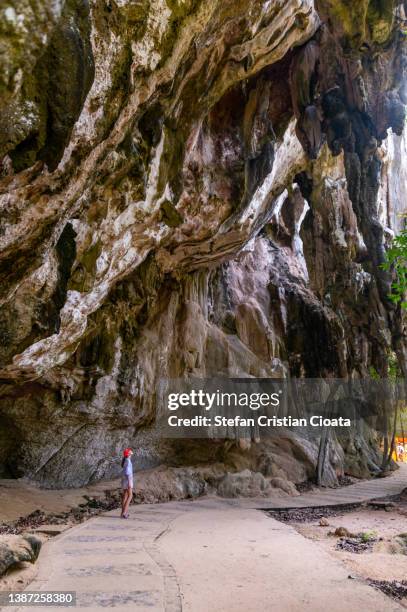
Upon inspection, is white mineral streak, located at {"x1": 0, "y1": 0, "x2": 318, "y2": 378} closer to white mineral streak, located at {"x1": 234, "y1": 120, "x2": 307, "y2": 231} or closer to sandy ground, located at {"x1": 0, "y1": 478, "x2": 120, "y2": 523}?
white mineral streak, located at {"x1": 234, "y1": 120, "x2": 307, "y2": 231}

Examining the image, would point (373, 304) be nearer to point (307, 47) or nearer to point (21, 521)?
point (307, 47)

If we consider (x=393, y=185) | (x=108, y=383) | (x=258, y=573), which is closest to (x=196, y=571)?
(x=258, y=573)

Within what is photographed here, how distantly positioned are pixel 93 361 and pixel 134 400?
179 cm

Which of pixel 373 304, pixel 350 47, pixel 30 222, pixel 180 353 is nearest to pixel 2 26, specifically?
pixel 30 222

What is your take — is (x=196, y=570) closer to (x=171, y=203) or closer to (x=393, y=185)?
(x=171, y=203)

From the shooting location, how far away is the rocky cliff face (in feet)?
14.5

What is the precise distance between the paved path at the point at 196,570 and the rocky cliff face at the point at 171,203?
10.6 ft

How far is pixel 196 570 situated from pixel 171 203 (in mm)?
6541

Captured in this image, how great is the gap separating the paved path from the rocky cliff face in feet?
10.6

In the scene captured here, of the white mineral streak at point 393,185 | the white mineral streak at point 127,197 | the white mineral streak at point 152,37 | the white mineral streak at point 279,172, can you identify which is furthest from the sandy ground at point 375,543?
the white mineral streak at point 393,185

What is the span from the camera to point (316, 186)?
16.0 m

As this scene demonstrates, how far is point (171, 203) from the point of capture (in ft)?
30.3

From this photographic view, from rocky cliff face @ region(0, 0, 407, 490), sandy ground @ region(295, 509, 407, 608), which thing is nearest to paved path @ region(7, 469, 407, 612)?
sandy ground @ region(295, 509, 407, 608)

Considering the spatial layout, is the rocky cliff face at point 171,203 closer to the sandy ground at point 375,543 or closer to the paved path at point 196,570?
the paved path at point 196,570
